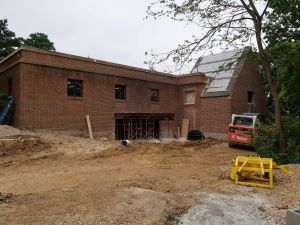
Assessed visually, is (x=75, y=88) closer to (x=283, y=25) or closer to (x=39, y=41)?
(x=283, y=25)

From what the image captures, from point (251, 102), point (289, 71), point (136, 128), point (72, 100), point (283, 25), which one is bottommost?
point (136, 128)

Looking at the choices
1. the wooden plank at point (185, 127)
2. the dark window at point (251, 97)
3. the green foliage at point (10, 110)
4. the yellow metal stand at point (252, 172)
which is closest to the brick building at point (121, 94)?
the dark window at point (251, 97)

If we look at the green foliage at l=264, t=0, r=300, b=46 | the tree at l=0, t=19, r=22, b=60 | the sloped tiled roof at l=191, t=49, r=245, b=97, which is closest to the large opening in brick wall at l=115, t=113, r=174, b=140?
the sloped tiled roof at l=191, t=49, r=245, b=97

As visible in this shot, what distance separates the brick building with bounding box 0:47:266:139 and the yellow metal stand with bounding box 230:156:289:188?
635 cm

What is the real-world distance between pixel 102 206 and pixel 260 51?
1071 cm

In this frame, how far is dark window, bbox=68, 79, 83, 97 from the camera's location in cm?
2110

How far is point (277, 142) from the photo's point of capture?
1373cm

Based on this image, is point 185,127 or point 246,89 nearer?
point 246,89

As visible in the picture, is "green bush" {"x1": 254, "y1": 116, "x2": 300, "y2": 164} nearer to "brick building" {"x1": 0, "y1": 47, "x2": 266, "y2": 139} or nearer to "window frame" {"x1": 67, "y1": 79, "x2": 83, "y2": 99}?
"brick building" {"x1": 0, "y1": 47, "x2": 266, "y2": 139}

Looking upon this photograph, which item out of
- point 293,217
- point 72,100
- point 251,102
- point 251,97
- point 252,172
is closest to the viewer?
point 293,217

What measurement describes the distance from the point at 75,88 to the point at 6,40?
1964 cm

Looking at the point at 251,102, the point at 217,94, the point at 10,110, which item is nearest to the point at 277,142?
the point at 217,94

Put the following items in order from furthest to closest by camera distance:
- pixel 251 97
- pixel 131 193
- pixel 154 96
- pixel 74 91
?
pixel 251 97
pixel 154 96
pixel 74 91
pixel 131 193

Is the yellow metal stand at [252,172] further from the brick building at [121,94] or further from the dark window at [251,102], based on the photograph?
the dark window at [251,102]
